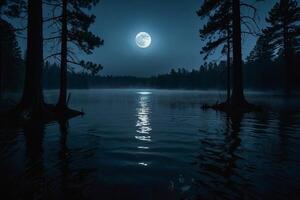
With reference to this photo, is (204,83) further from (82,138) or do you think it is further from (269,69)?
(82,138)

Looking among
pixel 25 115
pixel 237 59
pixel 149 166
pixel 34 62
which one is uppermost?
pixel 237 59

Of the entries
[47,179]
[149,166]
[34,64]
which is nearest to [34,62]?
[34,64]

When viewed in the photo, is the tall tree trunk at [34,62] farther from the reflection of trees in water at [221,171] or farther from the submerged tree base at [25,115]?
the reflection of trees in water at [221,171]

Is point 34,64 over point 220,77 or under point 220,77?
under

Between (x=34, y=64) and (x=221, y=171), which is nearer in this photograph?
(x=221, y=171)

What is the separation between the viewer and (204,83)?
513ft

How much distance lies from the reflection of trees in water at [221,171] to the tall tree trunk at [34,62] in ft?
33.1

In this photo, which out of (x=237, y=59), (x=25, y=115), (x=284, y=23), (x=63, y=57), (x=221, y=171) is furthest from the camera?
(x=284, y=23)

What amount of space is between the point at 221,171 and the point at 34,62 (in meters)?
12.9

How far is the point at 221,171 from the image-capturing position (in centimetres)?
555

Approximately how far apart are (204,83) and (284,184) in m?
155

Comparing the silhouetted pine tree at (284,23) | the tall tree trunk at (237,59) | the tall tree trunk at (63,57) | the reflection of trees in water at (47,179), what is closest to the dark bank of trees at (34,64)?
the tall tree trunk at (63,57)

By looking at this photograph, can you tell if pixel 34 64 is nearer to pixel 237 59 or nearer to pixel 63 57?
pixel 63 57

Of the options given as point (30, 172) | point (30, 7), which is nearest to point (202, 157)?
point (30, 172)
